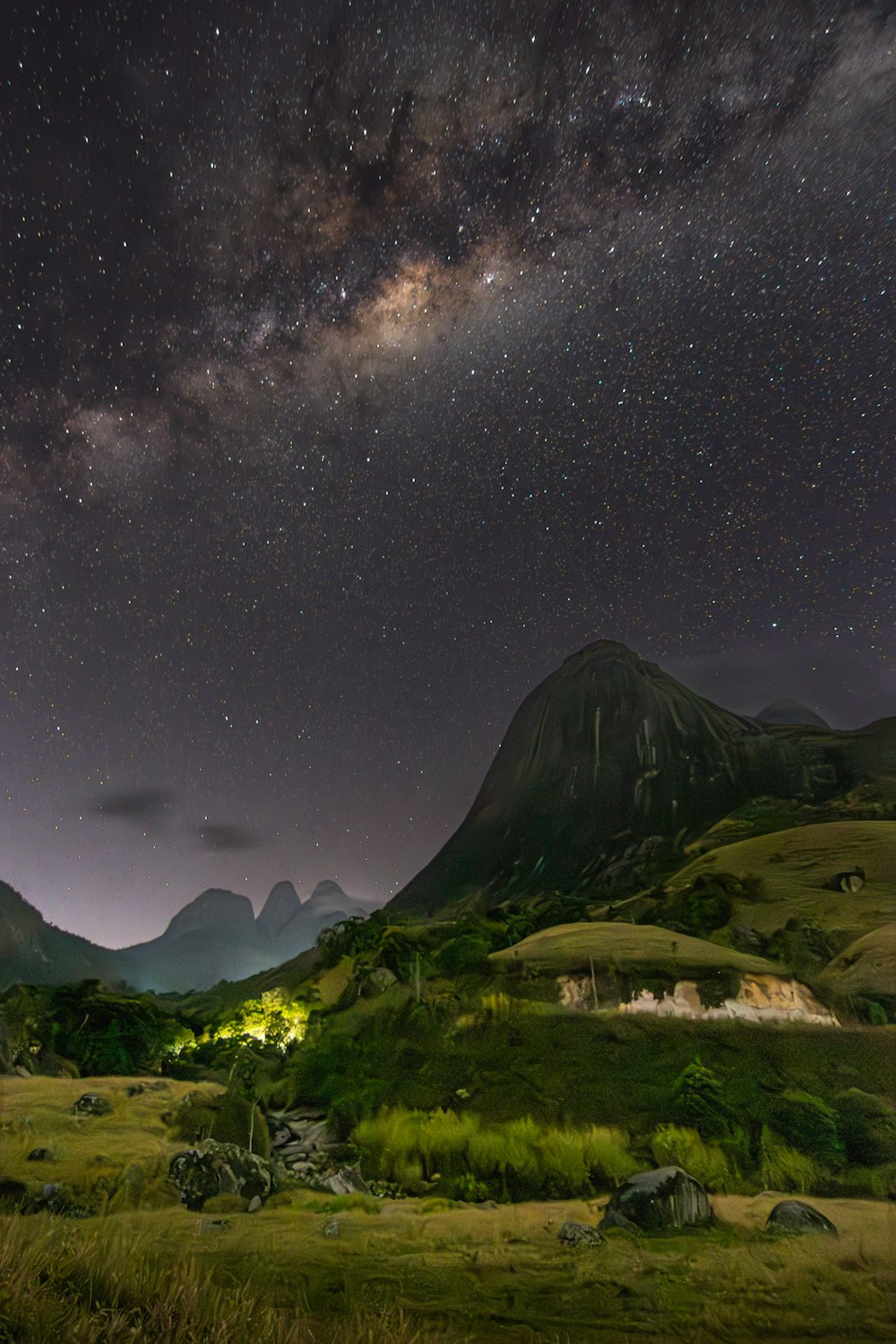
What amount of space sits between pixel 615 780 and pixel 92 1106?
45.5 meters

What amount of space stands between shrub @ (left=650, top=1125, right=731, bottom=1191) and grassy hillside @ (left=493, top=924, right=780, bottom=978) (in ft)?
13.2

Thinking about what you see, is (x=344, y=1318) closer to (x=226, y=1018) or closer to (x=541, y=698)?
(x=226, y=1018)

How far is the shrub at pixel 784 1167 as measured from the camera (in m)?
12.4

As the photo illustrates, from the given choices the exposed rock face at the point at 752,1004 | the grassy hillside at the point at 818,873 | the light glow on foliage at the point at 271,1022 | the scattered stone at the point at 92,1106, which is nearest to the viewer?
the scattered stone at the point at 92,1106

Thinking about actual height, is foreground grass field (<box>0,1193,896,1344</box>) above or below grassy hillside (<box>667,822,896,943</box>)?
below

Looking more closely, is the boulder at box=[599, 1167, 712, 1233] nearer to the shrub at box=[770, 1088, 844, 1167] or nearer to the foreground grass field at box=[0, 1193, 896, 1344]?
the foreground grass field at box=[0, 1193, 896, 1344]

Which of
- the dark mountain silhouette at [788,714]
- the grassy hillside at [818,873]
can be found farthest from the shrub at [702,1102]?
the dark mountain silhouette at [788,714]

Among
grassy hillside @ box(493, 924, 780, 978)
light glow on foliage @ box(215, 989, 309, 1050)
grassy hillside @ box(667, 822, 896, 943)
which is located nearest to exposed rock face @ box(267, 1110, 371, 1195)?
light glow on foliage @ box(215, 989, 309, 1050)

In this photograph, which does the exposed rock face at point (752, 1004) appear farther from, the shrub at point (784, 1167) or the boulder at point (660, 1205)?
the boulder at point (660, 1205)

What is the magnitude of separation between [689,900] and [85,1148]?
19976 millimetres

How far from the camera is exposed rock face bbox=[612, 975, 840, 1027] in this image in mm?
15852

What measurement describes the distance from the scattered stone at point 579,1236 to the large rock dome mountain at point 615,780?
25.9 m

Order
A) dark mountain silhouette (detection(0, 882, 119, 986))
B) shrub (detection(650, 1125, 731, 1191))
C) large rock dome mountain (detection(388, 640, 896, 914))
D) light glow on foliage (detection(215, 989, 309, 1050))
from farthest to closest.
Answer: dark mountain silhouette (detection(0, 882, 119, 986)) < large rock dome mountain (detection(388, 640, 896, 914)) < light glow on foliage (detection(215, 989, 309, 1050)) < shrub (detection(650, 1125, 731, 1191))

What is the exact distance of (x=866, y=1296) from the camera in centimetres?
822
